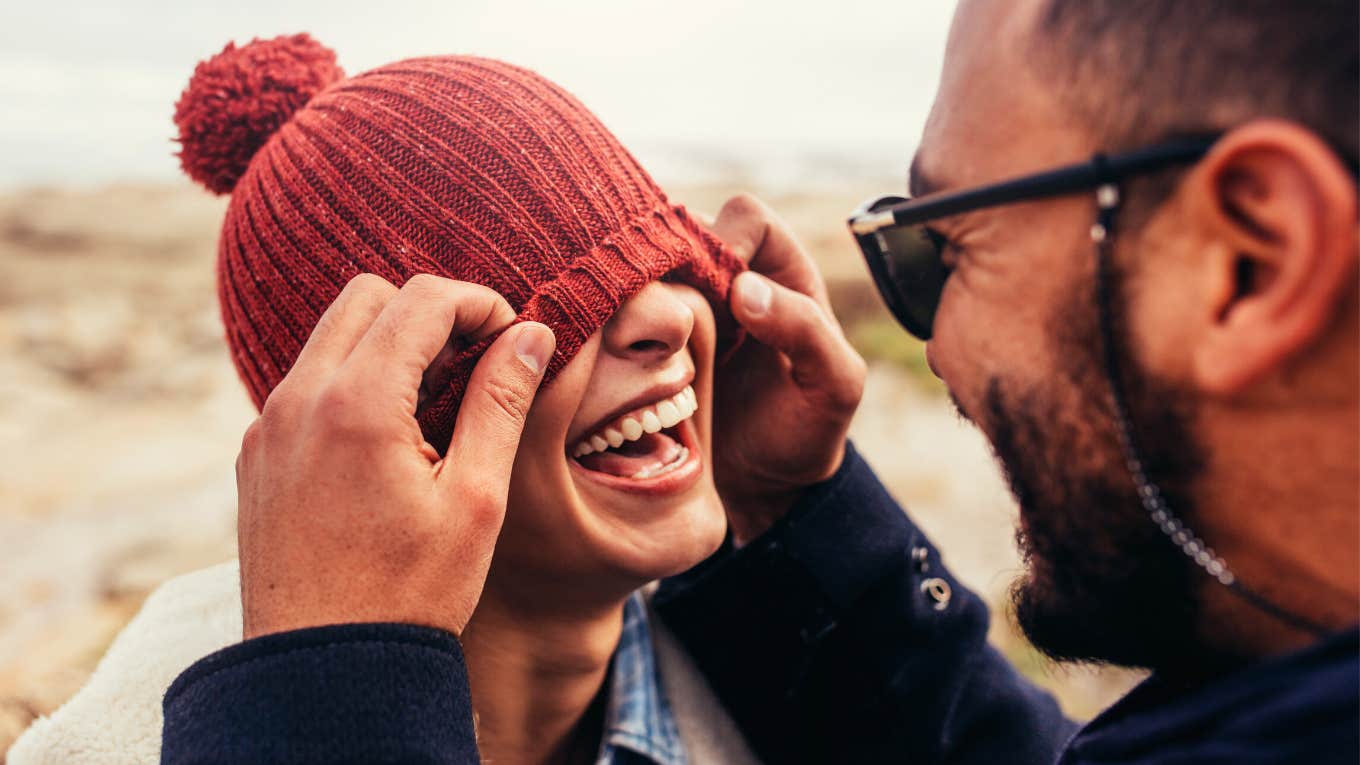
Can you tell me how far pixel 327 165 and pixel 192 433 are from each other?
805cm

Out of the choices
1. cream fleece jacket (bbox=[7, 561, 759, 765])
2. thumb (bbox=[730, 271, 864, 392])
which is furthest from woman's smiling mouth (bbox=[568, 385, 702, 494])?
cream fleece jacket (bbox=[7, 561, 759, 765])

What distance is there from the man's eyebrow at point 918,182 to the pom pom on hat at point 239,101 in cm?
146

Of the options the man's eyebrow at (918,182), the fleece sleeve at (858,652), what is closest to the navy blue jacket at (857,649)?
the fleece sleeve at (858,652)

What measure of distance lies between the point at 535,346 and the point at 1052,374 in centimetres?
90

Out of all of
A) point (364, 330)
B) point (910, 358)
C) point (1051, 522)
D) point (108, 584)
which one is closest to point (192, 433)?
point (108, 584)

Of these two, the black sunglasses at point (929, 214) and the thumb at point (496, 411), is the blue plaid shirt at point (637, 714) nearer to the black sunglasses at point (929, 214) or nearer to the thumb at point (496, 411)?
the thumb at point (496, 411)

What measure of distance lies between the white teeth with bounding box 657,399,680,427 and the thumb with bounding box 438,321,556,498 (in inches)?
16.0

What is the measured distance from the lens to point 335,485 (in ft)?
4.52

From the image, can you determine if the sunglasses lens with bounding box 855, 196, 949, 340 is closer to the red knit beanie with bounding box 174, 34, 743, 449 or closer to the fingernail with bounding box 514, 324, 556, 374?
the red knit beanie with bounding box 174, 34, 743, 449

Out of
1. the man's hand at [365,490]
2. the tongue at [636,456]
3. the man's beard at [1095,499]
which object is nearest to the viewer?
the man's hand at [365,490]

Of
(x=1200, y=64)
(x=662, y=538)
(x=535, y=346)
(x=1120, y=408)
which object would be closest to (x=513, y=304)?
(x=535, y=346)

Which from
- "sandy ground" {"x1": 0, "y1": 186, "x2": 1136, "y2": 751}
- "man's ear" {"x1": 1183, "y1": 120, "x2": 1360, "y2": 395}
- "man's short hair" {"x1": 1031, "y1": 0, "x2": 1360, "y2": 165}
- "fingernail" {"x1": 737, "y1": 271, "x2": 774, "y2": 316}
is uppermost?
"man's short hair" {"x1": 1031, "y1": 0, "x2": 1360, "y2": 165}

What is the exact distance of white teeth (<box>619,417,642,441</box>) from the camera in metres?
2.03

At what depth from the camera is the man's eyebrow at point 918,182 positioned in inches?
67.9
